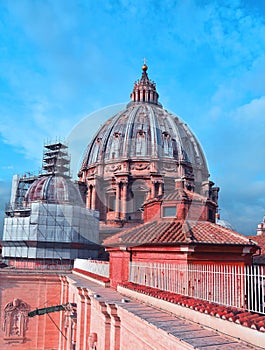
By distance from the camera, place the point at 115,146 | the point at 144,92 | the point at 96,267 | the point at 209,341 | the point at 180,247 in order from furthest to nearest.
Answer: the point at 144,92, the point at 115,146, the point at 96,267, the point at 180,247, the point at 209,341

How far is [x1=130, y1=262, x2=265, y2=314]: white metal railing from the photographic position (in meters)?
6.44

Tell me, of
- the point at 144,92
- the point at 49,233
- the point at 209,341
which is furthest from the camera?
the point at 144,92

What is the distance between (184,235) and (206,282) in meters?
3.14

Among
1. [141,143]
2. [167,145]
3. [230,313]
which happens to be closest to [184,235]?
[230,313]

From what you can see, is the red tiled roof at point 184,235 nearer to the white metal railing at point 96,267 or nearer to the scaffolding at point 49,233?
the white metal railing at point 96,267

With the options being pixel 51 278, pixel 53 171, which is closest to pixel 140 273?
pixel 51 278

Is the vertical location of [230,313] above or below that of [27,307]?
above

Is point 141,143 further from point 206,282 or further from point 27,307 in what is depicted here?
point 206,282

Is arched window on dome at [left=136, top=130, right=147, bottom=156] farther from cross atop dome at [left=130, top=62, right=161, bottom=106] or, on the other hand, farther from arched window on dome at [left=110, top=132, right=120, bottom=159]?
cross atop dome at [left=130, top=62, right=161, bottom=106]

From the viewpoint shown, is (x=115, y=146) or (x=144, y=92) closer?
(x=115, y=146)

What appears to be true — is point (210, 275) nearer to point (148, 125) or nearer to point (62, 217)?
point (62, 217)

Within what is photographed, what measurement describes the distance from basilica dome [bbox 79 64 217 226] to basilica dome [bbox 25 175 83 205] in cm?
699

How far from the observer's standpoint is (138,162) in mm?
35156

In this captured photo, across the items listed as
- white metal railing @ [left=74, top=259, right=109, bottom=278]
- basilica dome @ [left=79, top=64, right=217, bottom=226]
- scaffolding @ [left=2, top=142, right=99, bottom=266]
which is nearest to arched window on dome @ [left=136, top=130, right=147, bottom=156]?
basilica dome @ [left=79, top=64, right=217, bottom=226]
